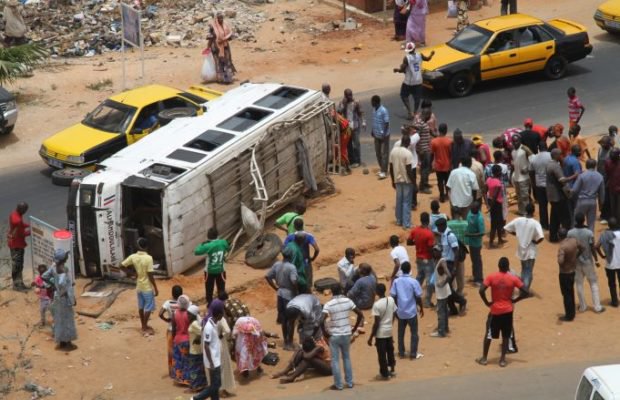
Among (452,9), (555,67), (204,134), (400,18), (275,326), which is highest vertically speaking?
(204,134)

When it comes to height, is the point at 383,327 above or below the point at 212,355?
above

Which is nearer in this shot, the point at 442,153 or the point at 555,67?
the point at 442,153

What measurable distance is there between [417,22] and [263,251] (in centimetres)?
1146

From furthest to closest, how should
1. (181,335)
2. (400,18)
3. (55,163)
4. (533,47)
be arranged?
1. (400,18)
2. (533,47)
3. (55,163)
4. (181,335)

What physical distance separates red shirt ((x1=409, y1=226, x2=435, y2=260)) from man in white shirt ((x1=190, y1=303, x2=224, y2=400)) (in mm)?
3452

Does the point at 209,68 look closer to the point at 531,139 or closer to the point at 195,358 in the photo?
the point at 531,139

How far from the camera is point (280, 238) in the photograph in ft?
69.5

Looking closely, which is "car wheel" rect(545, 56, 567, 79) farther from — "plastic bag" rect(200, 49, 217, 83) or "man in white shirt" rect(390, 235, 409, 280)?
"man in white shirt" rect(390, 235, 409, 280)

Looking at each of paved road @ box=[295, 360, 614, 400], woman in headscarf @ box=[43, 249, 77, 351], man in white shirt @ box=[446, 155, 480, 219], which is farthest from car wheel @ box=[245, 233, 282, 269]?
paved road @ box=[295, 360, 614, 400]

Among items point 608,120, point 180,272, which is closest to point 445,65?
point 608,120

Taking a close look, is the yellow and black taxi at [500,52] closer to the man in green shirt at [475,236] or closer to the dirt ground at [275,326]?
the dirt ground at [275,326]

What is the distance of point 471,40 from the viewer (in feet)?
89.8

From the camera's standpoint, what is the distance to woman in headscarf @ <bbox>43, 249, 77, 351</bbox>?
57.3ft

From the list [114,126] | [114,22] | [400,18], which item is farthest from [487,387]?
[114,22]
